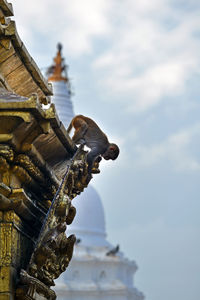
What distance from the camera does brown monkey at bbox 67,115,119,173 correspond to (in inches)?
290

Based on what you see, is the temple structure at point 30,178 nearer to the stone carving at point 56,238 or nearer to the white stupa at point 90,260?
the stone carving at point 56,238

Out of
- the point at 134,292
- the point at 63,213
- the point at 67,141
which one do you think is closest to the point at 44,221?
the point at 63,213

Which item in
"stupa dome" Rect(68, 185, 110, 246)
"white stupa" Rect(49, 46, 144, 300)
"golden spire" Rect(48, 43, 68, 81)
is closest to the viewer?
"white stupa" Rect(49, 46, 144, 300)

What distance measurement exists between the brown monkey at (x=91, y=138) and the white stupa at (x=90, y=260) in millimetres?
40250

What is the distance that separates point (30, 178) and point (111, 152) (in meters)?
1.04

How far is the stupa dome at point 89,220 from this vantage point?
53344mm

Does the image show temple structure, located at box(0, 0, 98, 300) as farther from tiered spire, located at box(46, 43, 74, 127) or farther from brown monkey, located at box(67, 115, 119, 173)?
tiered spire, located at box(46, 43, 74, 127)

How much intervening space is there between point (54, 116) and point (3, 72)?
3.13 feet

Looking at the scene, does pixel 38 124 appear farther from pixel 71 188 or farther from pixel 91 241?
pixel 91 241

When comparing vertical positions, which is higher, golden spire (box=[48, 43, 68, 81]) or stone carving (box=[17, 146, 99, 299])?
golden spire (box=[48, 43, 68, 81])

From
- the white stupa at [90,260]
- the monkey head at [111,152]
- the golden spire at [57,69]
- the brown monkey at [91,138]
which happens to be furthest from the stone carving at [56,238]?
the golden spire at [57,69]

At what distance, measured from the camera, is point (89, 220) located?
5400 cm

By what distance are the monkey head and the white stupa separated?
132 ft

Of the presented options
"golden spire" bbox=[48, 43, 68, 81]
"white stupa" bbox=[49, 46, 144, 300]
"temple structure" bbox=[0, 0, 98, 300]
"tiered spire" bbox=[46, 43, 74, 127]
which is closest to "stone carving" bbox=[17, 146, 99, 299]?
"temple structure" bbox=[0, 0, 98, 300]
